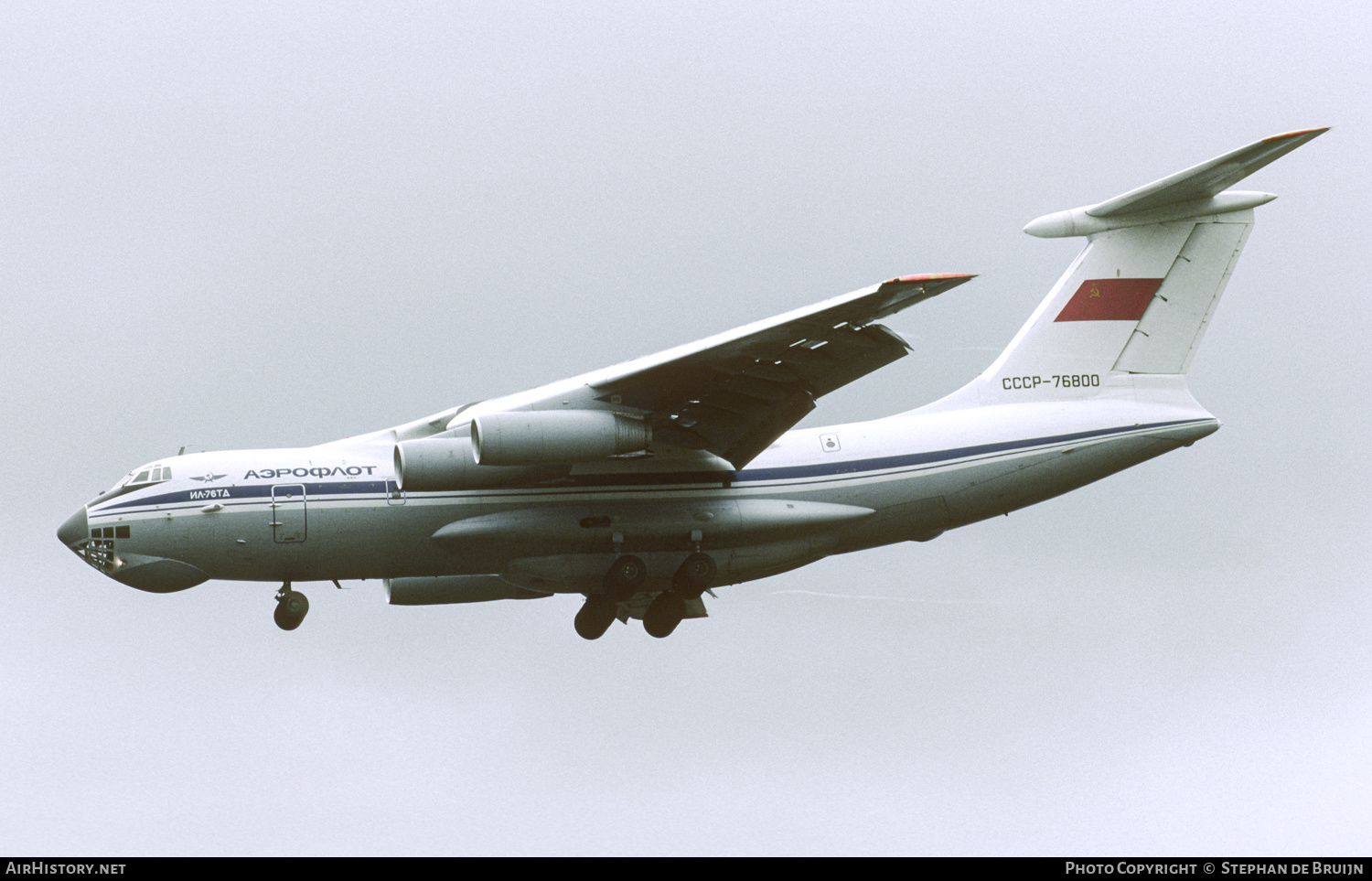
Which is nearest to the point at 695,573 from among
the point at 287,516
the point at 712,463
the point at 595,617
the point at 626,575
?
the point at 626,575

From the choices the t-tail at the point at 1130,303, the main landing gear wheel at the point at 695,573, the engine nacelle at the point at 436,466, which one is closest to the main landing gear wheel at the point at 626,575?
the main landing gear wheel at the point at 695,573

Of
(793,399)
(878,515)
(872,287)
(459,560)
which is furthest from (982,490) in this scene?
(459,560)

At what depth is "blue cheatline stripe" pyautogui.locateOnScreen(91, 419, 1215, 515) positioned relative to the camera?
12.3m

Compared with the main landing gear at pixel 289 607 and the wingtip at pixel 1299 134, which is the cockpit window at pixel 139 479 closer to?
the main landing gear at pixel 289 607

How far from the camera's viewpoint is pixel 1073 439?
1339cm

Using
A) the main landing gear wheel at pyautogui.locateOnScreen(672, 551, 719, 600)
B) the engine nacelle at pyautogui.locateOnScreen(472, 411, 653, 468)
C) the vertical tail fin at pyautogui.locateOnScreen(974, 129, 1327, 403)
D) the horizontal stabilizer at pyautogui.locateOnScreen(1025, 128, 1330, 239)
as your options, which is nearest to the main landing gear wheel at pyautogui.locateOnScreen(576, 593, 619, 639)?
the main landing gear wheel at pyautogui.locateOnScreen(672, 551, 719, 600)

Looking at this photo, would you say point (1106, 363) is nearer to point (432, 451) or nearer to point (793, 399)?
point (793, 399)

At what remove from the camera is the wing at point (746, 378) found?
11180 mm

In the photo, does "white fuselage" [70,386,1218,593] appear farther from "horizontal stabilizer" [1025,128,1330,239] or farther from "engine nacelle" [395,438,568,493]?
"horizontal stabilizer" [1025,128,1330,239]

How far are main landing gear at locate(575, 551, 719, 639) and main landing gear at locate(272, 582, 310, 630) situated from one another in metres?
2.17

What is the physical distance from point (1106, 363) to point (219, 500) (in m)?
7.11

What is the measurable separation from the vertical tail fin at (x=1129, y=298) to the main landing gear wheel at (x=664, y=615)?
2.99 meters

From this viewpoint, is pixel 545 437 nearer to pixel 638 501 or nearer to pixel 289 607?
pixel 638 501

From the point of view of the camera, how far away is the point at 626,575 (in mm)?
12812
